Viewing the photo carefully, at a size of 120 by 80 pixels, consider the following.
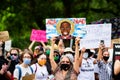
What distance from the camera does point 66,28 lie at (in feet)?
52.6

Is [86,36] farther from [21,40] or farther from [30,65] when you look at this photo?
[21,40]

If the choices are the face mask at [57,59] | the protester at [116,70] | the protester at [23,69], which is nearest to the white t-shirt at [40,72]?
the protester at [23,69]

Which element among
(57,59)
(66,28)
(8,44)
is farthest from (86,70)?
(8,44)

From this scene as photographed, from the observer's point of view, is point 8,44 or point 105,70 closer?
point 105,70

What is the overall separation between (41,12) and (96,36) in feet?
36.3

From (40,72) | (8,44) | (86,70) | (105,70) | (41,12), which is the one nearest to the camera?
(40,72)

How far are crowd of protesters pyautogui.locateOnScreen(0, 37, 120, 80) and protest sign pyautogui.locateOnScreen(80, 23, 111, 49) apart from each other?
134 millimetres

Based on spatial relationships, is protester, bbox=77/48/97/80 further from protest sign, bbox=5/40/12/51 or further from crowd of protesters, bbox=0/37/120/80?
protest sign, bbox=5/40/12/51

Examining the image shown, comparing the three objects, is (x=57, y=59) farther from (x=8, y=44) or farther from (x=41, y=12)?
(x=41, y=12)

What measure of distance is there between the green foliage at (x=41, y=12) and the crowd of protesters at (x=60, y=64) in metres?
9.91

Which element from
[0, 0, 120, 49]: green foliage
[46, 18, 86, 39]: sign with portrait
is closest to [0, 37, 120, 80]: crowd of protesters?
[46, 18, 86, 39]: sign with portrait

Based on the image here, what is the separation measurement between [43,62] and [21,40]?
10034mm

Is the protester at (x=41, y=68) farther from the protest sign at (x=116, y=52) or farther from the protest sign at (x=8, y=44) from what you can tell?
the protest sign at (x=116, y=52)

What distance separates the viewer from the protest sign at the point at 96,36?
1606cm
